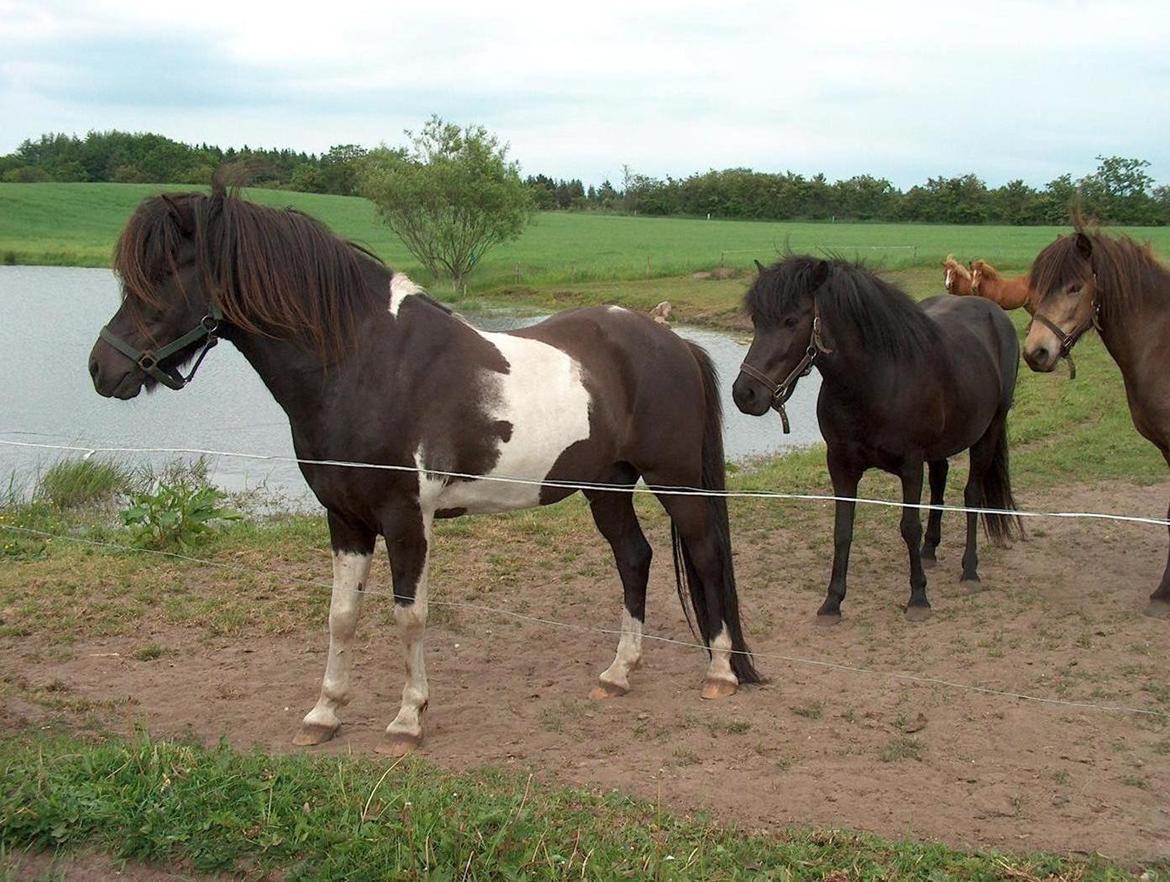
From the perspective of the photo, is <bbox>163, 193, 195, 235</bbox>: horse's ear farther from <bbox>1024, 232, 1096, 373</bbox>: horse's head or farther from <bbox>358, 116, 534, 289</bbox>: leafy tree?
<bbox>358, 116, 534, 289</bbox>: leafy tree

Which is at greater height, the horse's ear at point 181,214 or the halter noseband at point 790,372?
the horse's ear at point 181,214

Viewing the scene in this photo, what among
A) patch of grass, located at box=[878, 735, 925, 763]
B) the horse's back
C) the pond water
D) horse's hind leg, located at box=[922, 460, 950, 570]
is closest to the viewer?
patch of grass, located at box=[878, 735, 925, 763]

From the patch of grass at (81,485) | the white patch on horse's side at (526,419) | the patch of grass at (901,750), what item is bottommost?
the patch of grass at (81,485)

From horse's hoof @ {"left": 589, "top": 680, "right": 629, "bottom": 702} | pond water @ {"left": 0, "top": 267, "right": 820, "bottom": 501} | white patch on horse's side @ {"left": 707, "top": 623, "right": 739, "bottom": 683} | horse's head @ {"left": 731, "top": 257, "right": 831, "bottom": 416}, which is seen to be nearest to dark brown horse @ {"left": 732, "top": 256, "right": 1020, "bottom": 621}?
horse's head @ {"left": 731, "top": 257, "right": 831, "bottom": 416}

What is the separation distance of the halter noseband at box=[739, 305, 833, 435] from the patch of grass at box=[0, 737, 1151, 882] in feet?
9.28

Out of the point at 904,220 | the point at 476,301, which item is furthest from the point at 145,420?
the point at 904,220

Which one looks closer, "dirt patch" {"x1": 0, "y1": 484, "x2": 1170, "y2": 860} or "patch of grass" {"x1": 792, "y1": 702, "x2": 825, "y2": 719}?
"dirt patch" {"x1": 0, "y1": 484, "x2": 1170, "y2": 860}

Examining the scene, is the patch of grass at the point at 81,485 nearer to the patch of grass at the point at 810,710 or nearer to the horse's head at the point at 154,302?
the horse's head at the point at 154,302

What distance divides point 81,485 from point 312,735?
6878mm

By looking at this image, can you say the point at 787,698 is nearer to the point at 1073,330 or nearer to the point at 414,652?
the point at 414,652

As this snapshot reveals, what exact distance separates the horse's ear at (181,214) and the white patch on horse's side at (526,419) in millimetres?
1292

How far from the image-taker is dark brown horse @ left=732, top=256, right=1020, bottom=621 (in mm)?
5906

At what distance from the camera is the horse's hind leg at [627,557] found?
17.3ft

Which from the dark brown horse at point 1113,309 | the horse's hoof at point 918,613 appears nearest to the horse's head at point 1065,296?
the dark brown horse at point 1113,309
